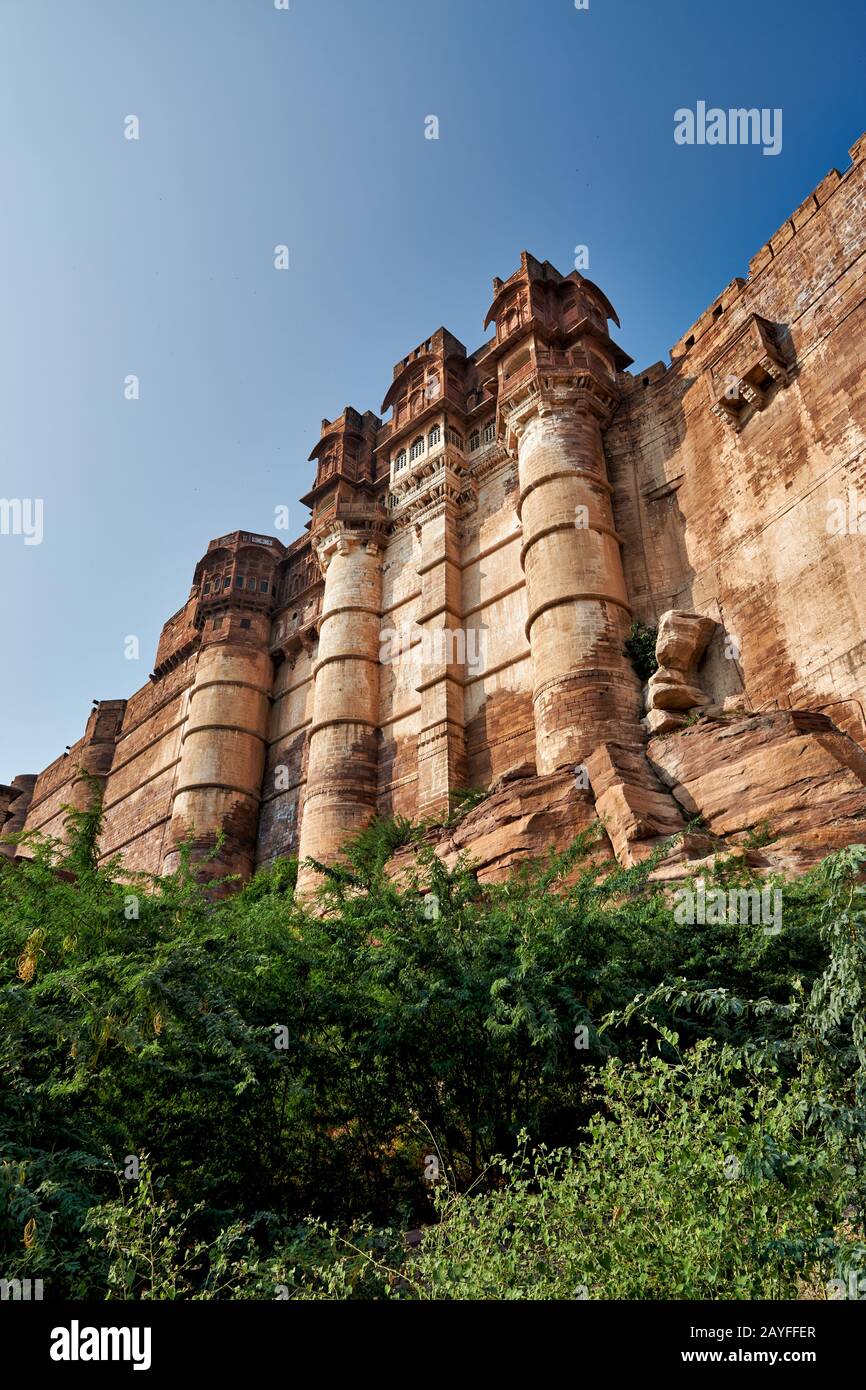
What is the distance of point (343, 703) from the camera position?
16812 millimetres

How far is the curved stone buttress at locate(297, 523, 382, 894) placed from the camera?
1545cm

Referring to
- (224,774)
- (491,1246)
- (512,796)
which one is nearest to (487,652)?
(512,796)

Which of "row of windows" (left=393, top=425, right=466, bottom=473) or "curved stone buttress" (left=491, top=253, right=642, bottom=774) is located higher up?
"row of windows" (left=393, top=425, right=466, bottom=473)

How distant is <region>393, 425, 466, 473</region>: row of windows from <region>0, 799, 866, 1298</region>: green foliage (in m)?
12.8

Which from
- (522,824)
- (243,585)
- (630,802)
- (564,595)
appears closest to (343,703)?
(564,595)

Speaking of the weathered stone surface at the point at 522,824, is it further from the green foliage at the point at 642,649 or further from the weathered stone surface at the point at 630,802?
the green foliage at the point at 642,649

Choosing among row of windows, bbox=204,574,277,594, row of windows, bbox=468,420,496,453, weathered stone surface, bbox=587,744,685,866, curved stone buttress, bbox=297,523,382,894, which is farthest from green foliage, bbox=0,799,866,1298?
row of windows, bbox=204,574,277,594

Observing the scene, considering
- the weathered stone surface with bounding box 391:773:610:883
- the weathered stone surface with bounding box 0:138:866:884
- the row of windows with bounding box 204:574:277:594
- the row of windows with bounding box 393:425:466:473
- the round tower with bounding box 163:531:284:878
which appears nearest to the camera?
the weathered stone surface with bounding box 391:773:610:883

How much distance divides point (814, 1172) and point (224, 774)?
17500 millimetres

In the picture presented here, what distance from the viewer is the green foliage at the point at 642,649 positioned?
1215cm

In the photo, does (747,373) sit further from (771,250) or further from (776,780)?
(776,780)

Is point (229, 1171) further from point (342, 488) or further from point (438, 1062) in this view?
point (342, 488)

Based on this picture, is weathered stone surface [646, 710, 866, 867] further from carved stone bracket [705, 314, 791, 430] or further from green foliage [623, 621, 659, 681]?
carved stone bracket [705, 314, 791, 430]
